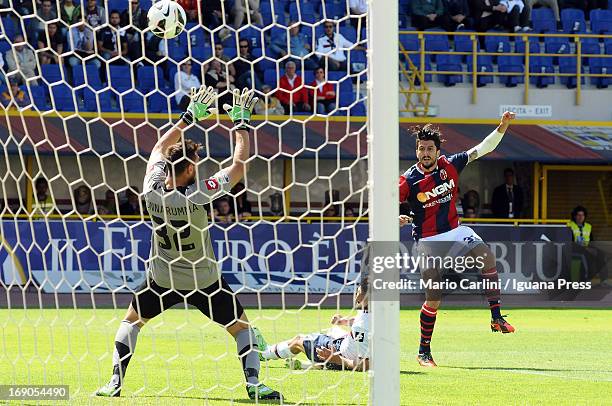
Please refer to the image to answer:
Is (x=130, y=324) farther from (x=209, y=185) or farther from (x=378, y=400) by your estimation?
(x=378, y=400)

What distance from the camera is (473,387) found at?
7809mm

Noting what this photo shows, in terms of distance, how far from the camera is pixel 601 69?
74.5 feet

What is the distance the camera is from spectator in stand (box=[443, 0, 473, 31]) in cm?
2305

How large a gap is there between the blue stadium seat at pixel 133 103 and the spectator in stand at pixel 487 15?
8068mm

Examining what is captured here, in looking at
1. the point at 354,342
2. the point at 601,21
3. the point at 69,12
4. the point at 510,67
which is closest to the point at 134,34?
the point at 69,12

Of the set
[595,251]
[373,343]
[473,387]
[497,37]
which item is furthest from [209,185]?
[497,37]

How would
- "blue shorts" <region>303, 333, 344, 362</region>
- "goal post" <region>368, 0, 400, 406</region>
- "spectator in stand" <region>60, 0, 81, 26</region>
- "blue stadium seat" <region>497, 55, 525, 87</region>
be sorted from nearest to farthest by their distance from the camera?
"goal post" <region>368, 0, 400, 406</region> < "blue shorts" <region>303, 333, 344, 362</region> < "spectator in stand" <region>60, 0, 81, 26</region> < "blue stadium seat" <region>497, 55, 525, 87</region>

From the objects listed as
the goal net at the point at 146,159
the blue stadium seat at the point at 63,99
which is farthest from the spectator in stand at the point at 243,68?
the blue stadium seat at the point at 63,99

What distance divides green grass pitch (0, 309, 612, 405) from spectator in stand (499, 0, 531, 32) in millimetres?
10696

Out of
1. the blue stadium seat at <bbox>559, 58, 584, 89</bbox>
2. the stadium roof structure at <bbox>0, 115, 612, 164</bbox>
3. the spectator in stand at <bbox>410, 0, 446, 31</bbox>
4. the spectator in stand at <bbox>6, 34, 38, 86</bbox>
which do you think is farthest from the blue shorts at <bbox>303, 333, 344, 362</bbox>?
the blue stadium seat at <bbox>559, 58, 584, 89</bbox>

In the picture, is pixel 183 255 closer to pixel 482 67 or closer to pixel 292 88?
pixel 292 88

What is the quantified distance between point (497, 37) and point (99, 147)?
9087 mm

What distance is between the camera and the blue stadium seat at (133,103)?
18.3 metres

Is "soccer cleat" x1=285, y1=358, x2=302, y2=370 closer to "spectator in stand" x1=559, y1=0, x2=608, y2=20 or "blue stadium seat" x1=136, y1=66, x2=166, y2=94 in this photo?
"blue stadium seat" x1=136, y1=66, x2=166, y2=94
